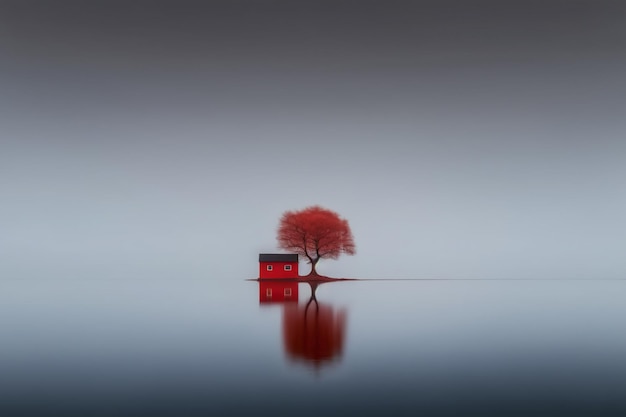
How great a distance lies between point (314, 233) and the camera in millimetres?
35219

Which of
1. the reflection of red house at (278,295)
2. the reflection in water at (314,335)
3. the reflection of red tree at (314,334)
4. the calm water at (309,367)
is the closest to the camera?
the calm water at (309,367)

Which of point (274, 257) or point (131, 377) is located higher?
point (274, 257)

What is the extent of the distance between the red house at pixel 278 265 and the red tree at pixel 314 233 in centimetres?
72

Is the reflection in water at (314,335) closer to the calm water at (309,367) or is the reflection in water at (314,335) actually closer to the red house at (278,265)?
the calm water at (309,367)

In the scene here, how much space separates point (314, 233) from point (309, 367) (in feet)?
94.7

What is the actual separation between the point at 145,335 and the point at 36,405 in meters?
4.56

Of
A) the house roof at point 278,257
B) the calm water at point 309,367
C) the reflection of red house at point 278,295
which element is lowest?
the calm water at point 309,367

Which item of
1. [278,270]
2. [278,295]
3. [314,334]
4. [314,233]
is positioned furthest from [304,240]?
[314,334]

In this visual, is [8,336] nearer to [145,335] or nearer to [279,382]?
[145,335]

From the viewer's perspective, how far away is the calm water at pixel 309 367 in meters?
4.96

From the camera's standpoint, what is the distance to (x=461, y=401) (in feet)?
16.7

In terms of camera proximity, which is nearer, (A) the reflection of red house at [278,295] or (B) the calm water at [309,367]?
(B) the calm water at [309,367]

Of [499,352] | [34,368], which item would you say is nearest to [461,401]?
[499,352]

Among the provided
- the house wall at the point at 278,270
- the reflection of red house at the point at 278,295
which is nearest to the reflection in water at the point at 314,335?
the reflection of red house at the point at 278,295
